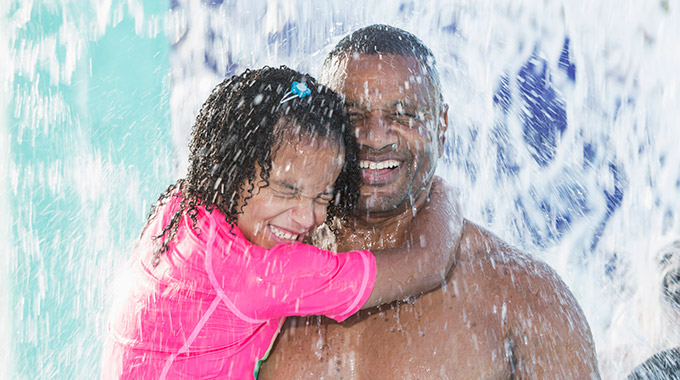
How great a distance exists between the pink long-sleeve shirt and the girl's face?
0.08 meters

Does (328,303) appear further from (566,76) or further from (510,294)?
(566,76)

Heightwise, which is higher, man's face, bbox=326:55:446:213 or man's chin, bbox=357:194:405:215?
man's face, bbox=326:55:446:213

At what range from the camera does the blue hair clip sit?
2.20m

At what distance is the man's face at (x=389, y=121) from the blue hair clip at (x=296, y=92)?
231 mm

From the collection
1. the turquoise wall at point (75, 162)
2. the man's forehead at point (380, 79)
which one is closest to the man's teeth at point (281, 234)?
the man's forehead at point (380, 79)

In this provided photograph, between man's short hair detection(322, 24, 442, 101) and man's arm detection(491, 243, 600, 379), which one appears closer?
man's arm detection(491, 243, 600, 379)

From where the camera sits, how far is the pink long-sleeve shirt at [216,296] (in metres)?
2.05

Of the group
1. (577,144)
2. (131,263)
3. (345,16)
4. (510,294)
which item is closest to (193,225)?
(131,263)

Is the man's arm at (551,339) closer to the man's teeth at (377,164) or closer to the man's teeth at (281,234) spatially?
the man's teeth at (377,164)

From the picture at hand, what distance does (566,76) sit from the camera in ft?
17.0

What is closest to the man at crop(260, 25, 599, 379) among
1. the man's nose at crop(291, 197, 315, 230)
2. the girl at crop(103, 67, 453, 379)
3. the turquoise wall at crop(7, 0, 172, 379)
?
the girl at crop(103, 67, 453, 379)

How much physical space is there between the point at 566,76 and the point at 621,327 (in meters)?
1.95

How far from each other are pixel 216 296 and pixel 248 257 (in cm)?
16

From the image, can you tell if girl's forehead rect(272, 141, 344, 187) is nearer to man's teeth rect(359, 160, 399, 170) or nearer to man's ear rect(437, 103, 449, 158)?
man's teeth rect(359, 160, 399, 170)
